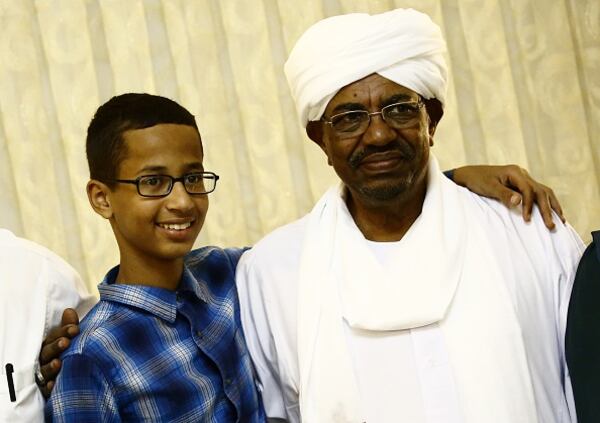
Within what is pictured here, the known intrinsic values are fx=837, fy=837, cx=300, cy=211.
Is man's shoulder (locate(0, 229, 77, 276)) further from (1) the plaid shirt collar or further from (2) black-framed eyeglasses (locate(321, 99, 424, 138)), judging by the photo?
(2) black-framed eyeglasses (locate(321, 99, 424, 138))

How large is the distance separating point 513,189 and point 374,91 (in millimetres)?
368

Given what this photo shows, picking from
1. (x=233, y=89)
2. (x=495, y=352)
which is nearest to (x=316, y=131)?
(x=495, y=352)

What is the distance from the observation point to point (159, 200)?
A: 1681 mm

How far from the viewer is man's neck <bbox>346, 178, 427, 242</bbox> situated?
6.22 feet

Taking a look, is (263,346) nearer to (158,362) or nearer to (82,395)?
(158,362)

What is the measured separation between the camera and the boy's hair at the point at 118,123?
1.73 m

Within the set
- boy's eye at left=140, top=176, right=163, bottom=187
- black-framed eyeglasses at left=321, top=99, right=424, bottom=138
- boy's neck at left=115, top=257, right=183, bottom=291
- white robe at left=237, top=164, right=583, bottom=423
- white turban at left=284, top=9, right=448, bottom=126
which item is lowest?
white robe at left=237, top=164, right=583, bottom=423

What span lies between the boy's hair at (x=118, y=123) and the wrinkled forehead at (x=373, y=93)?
0.34m

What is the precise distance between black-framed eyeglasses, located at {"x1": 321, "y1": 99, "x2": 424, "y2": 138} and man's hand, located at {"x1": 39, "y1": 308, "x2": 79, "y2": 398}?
69 cm

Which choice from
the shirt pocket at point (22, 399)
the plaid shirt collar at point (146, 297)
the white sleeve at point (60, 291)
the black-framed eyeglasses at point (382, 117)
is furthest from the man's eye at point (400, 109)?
the shirt pocket at point (22, 399)

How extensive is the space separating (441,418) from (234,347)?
451mm

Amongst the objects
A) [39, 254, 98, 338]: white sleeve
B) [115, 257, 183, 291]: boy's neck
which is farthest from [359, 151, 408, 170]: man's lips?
[39, 254, 98, 338]: white sleeve

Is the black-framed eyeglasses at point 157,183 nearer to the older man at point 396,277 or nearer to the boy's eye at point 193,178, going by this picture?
the boy's eye at point 193,178

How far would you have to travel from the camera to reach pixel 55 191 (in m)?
2.87
